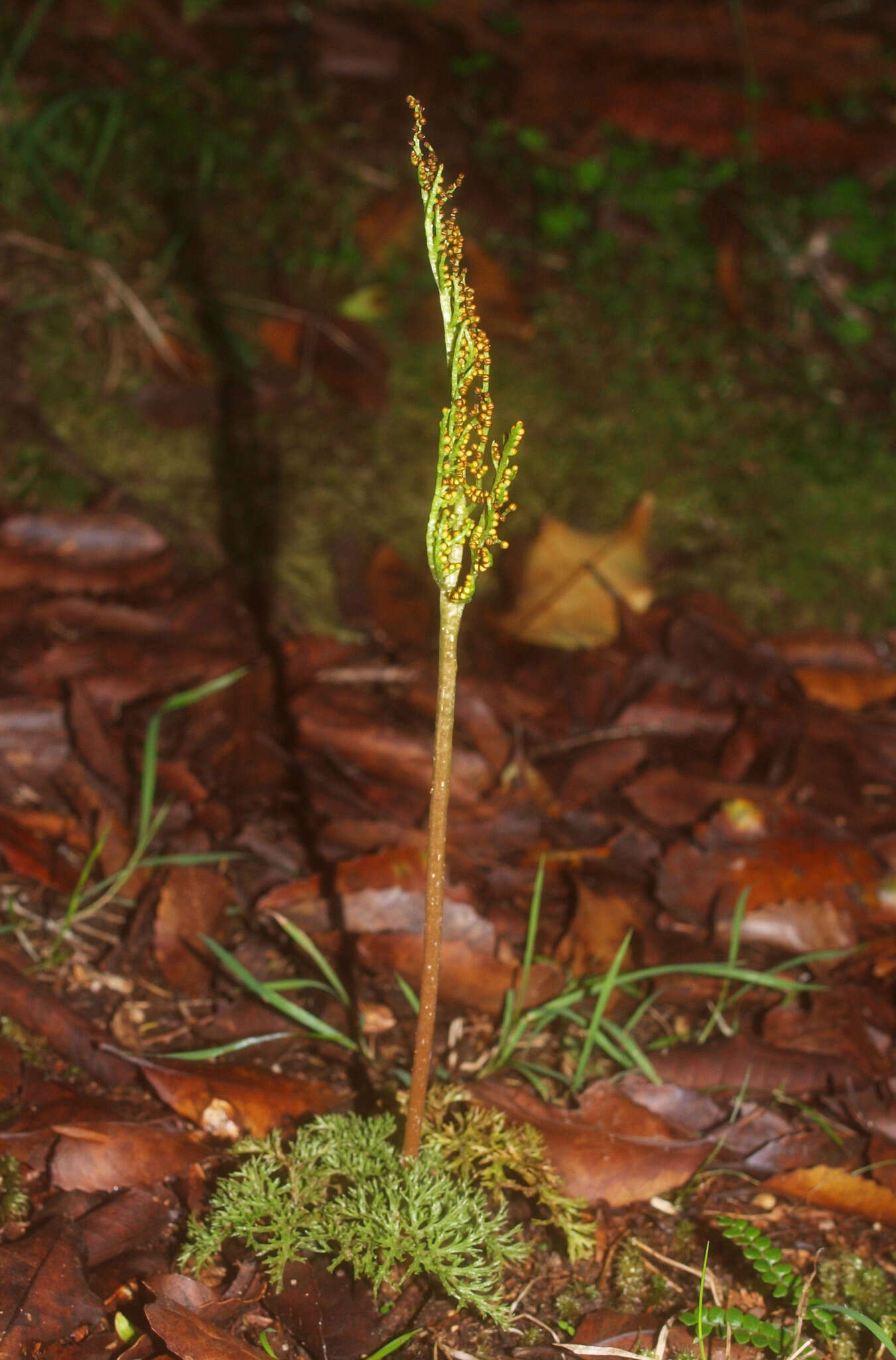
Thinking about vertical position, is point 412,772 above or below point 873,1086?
above

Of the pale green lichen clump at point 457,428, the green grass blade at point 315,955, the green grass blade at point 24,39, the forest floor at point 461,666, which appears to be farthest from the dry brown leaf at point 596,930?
the green grass blade at point 24,39

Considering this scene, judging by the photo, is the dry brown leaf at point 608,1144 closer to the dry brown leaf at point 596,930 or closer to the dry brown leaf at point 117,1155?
the dry brown leaf at point 596,930

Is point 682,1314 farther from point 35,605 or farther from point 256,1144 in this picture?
point 35,605

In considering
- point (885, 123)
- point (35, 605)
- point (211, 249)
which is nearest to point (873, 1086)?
point (35, 605)

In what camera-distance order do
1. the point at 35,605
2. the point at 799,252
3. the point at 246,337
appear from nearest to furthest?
the point at 35,605 → the point at 246,337 → the point at 799,252

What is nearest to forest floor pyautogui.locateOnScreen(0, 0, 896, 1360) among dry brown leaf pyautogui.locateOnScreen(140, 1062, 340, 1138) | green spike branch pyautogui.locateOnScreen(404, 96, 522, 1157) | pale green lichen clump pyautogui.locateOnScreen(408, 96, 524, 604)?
dry brown leaf pyautogui.locateOnScreen(140, 1062, 340, 1138)

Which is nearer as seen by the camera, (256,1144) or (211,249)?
(256,1144)
